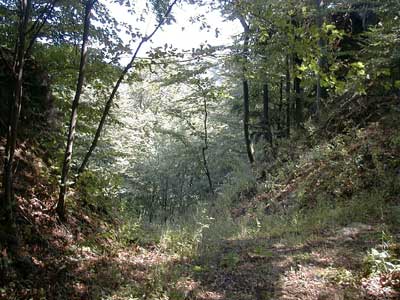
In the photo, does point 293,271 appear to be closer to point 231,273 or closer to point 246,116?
point 231,273

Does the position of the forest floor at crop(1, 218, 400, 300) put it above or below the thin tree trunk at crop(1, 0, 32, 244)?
below

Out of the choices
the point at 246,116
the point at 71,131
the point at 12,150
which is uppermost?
the point at 246,116

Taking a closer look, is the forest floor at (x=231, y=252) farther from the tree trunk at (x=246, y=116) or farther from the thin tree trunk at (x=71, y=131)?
the tree trunk at (x=246, y=116)

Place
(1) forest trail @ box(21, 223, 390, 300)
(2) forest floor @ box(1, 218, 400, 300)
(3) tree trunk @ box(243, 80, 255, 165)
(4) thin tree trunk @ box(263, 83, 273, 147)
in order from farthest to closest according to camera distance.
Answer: (4) thin tree trunk @ box(263, 83, 273, 147)
(3) tree trunk @ box(243, 80, 255, 165)
(1) forest trail @ box(21, 223, 390, 300)
(2) forest floor @ box(1, 218, 400, 300)

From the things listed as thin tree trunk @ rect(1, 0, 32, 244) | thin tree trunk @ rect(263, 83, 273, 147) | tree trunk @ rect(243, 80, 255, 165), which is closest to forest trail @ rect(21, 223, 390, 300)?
thin tree trunk @ rect(1, 0, 32, 244)

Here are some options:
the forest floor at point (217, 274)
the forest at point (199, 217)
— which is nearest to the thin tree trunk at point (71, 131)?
the forest at point (199, 217)

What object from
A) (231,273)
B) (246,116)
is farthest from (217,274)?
(246,116)

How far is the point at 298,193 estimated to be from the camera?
955 centimetres

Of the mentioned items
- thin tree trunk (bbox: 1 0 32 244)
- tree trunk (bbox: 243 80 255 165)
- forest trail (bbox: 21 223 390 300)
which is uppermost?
tree trunk (bbox: 243 80 255 165)

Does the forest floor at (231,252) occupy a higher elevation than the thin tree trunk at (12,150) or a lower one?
lower

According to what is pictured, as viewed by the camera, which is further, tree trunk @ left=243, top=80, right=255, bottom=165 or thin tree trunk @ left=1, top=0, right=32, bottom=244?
tree trunk @ left=243, top=80, right=255, bottom=165

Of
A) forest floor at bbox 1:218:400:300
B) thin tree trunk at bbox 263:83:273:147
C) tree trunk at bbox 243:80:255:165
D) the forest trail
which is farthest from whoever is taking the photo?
thin tree trunk at bbox 263:83:273:147

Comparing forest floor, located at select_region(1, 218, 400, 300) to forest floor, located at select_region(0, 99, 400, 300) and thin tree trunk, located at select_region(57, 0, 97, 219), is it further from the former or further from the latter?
thin tree trunk, located at select_region(57, 0, 97, 219)

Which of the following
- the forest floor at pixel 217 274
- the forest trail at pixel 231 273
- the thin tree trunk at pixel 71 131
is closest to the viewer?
the forest floor at pixel 217 274
